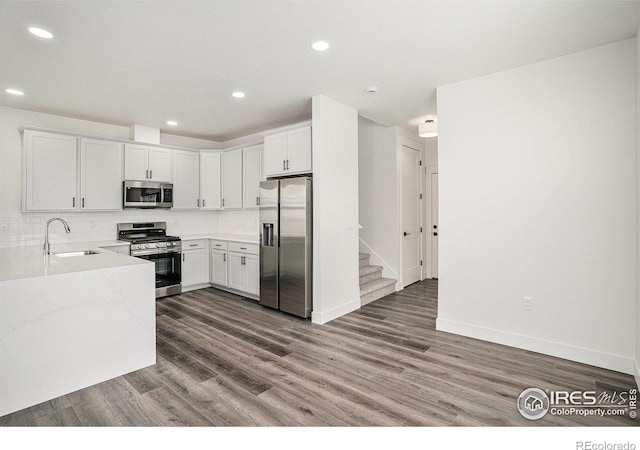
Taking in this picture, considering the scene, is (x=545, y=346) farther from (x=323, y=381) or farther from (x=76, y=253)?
(x=76, y=253)

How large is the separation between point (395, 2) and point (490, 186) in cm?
204

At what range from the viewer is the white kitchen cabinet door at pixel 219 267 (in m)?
5.48

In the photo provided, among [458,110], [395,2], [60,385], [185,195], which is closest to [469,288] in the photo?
[458,110]

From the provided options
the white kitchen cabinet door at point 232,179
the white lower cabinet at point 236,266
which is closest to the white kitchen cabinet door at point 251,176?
the white kitchen cabinet door at point 232,179

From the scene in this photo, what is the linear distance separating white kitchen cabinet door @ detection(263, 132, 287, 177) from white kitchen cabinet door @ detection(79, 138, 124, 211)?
2.26 m

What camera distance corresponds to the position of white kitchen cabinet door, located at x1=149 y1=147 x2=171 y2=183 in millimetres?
5328

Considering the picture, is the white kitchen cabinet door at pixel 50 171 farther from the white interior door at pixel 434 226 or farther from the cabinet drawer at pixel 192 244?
the white interior door at pixel 434 226

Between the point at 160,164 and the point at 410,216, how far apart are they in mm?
4310

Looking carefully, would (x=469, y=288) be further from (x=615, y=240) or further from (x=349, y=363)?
(x=349, y=363)

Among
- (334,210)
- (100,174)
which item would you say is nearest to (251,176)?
(334,210)

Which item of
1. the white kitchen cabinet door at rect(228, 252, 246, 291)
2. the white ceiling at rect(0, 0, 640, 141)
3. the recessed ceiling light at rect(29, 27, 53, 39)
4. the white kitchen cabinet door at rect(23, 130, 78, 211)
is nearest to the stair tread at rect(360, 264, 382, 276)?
the white kitchen cabinet door at rect(228, 252, 246, 291)

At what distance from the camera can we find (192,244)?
5555 millimetres

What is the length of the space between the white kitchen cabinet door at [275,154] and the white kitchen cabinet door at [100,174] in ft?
7.43

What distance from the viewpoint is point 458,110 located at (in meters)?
3.62
